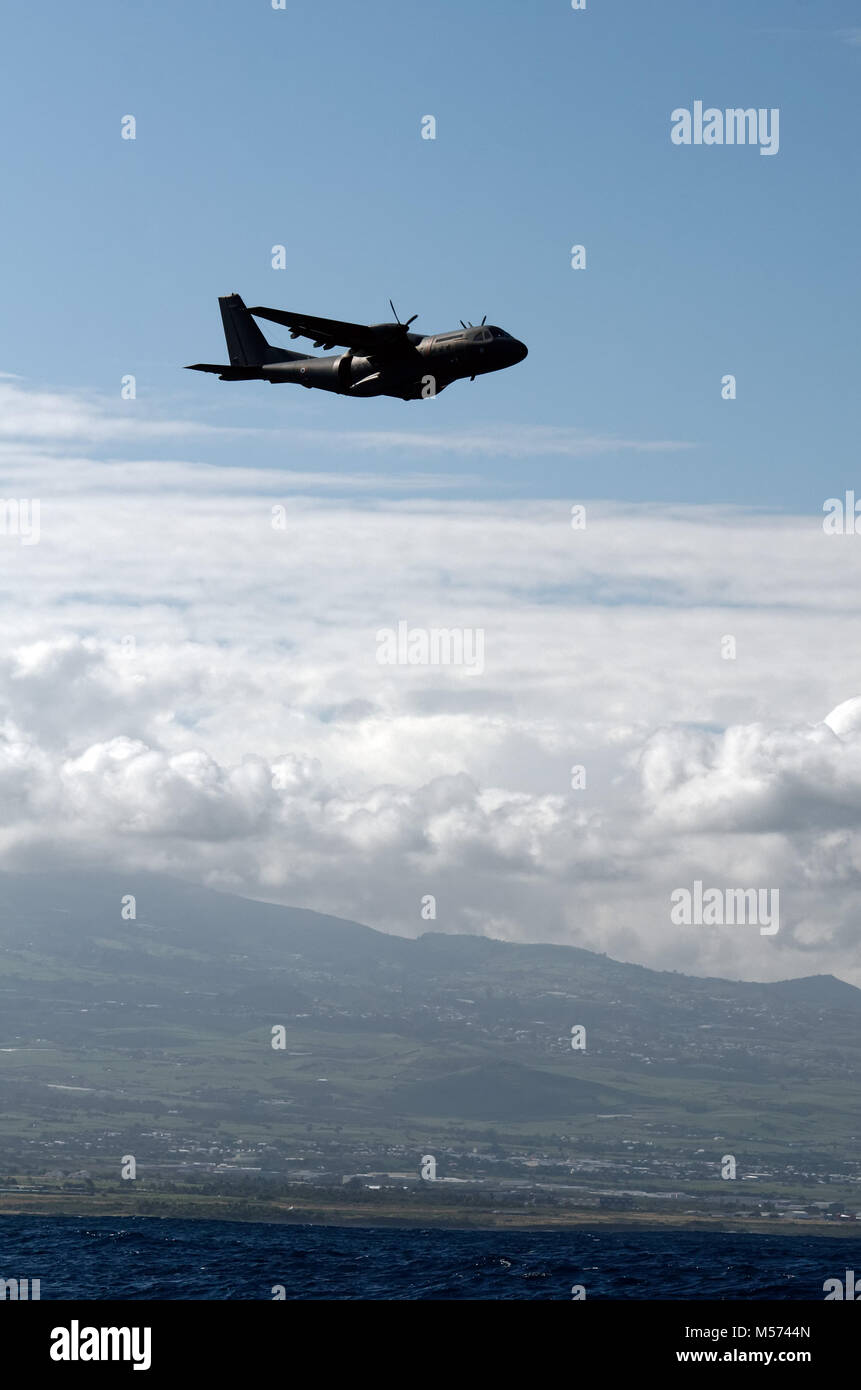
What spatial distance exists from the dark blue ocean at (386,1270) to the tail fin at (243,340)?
63.9 meters

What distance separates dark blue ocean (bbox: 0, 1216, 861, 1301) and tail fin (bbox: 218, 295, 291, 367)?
210 ft

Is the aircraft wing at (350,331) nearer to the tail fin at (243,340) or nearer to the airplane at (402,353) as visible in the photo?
the airplane at (402,353)

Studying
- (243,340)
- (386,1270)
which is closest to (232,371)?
(243,340)

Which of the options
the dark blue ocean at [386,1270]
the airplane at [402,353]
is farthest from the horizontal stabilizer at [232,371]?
the dark blue ocean at [386,1270]

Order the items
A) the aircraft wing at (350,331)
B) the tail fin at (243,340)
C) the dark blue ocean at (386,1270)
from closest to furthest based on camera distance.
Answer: the aircraft wing at (350,331) < the dark blue ocean at (386,1270) < the tail fin at (243,340)

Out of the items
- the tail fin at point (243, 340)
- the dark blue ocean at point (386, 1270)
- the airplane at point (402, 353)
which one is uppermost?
the tail fin at point (243, 340)

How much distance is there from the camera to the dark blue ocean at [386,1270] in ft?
307

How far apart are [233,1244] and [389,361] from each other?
103 meters

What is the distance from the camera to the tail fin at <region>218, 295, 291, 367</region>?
3777 inches

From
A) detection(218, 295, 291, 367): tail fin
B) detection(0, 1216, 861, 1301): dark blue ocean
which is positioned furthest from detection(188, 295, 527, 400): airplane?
detection(0, 1216, 861, 1301): dark blue ocean
